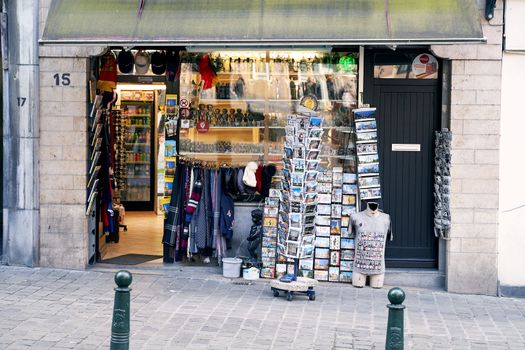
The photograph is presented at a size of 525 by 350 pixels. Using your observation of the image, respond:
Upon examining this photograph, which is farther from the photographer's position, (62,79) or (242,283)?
(62,79)

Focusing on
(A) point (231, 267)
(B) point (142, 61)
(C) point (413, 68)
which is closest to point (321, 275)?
(A) point (231, 267)

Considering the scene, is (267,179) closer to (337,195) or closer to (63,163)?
(337,195)

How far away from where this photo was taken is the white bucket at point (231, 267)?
11.8m

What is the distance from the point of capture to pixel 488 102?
11.4 m

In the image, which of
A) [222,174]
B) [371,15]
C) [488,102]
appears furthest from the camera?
[222,174]

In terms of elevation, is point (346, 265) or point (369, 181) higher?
point (369, 181)

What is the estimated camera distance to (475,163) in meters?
11.4

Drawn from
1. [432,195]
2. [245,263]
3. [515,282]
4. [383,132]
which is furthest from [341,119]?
[515,282]

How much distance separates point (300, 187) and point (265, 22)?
2.17 meters

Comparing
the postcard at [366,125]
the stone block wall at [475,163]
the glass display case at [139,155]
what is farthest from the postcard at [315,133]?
the glass display case at [139,155]

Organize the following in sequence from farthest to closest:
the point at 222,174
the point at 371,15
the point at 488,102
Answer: the point at 222,174 < the point at 488,102 < the point at 371,15

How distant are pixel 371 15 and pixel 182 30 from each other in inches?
91.2

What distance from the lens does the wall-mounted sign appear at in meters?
11.8

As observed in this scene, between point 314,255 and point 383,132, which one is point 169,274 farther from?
point 383,132
